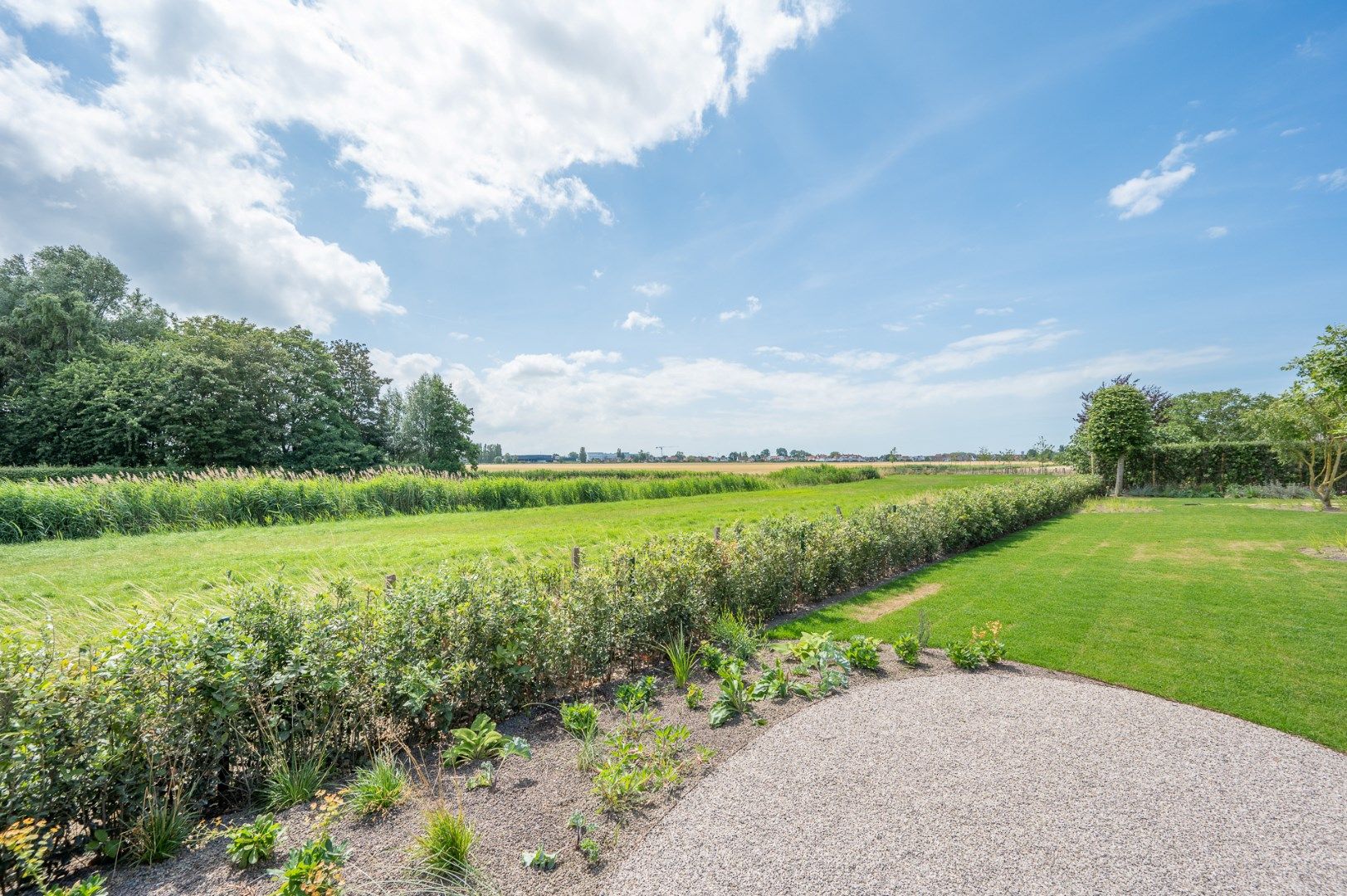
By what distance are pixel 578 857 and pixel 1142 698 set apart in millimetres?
5136

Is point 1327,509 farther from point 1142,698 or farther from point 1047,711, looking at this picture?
point 1047,711

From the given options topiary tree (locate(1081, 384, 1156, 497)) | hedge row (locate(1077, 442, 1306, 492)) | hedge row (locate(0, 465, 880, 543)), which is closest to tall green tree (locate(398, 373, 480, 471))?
hedge row (locate(0, 465, 880, 543))

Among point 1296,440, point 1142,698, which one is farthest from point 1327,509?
point 1142,698

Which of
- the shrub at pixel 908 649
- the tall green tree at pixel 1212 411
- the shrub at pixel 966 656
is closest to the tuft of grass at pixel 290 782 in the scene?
the shrub at pixel 908 649

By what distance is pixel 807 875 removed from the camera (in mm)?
2494

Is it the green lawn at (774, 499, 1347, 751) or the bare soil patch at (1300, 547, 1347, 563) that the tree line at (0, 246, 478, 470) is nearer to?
the green lawn at (774, 499, 1347, 751)

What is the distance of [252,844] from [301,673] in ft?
2.82

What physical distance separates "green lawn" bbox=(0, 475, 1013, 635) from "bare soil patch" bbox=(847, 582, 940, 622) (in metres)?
4.79

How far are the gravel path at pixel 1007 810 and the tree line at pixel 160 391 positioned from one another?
111 ft

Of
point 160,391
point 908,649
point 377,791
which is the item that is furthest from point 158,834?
point 160,391

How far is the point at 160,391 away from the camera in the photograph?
2575 centimetres

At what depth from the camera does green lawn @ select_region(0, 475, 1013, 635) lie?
6.30 metres

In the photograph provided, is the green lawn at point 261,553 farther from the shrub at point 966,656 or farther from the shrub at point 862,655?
the shrub at point 966,656

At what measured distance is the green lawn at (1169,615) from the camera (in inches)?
191
